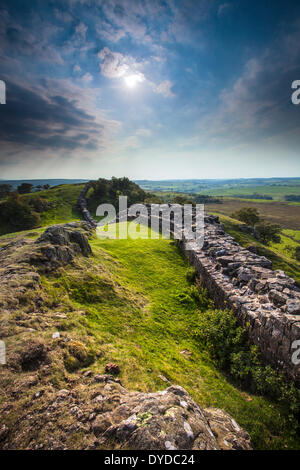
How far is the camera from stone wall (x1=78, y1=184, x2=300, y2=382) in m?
6.11

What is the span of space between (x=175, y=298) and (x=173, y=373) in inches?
209

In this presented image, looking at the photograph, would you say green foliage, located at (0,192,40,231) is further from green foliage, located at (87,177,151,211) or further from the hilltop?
the hilltop

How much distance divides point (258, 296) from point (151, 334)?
17.0ft

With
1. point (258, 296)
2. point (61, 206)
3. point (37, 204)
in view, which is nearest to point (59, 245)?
point (258, 296)

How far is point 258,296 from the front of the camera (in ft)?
27.2

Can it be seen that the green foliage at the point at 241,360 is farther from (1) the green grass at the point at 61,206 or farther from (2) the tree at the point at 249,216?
(1) the green grass at the point at 61,206

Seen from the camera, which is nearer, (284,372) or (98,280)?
(284,372)

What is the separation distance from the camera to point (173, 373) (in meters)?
6.43

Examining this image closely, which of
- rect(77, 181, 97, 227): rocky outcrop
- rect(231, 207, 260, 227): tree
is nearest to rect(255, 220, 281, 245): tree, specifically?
rect(231, 207, 260, 227): tree

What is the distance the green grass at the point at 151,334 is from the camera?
5.47m
